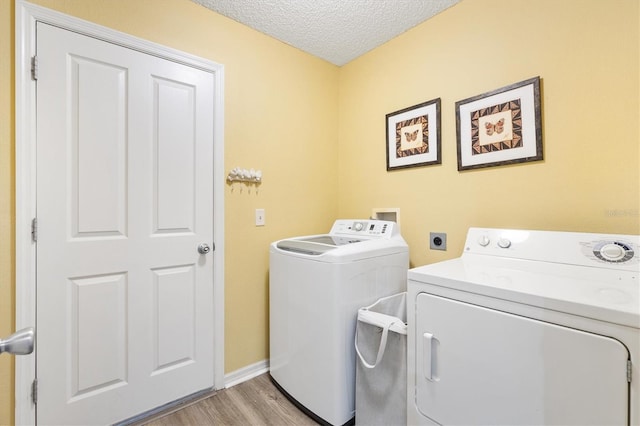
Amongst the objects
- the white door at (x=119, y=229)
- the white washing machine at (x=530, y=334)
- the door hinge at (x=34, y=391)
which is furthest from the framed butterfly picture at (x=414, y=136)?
the door hinge at (x=34, y=391)

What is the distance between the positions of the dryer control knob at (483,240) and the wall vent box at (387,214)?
61 cm

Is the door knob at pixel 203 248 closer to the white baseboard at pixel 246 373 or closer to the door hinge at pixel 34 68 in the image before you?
the white baseboard at pixel 246 373

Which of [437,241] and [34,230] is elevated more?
[34,230]

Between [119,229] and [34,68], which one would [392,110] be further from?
[34,68]

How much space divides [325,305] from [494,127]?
129cm

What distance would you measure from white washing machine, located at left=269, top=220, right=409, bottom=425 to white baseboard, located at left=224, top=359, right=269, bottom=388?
21 cm

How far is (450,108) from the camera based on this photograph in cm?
173

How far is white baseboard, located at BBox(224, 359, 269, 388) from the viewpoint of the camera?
5.98ft

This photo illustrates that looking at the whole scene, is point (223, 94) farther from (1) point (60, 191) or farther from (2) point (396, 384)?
(2) point (396, 384)

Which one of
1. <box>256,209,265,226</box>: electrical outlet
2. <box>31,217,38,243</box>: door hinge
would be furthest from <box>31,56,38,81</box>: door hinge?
<box>256,209,265,226</box>: electrical outlet

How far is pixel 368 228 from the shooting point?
188 cm

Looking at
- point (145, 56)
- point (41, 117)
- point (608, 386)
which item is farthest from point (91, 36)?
point (608, 386)

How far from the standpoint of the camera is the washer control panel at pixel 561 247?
3.50ft

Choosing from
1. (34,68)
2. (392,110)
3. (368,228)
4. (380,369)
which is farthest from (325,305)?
(34,68)
